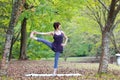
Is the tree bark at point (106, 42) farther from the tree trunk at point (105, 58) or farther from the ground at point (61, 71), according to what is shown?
the ground at point (61, 71)

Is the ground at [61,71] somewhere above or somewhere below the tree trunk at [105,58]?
below

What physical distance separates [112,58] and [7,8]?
2327 centimetres

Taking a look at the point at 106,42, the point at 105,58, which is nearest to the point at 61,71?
the point at 105,58

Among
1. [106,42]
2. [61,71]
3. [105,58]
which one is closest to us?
[105,58]

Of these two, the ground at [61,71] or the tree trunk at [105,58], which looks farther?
the tree trunk at [105,58]

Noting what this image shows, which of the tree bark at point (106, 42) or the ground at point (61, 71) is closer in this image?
the ground at point (61, 71)

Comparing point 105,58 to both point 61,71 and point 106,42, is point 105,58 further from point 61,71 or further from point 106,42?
point 61,71

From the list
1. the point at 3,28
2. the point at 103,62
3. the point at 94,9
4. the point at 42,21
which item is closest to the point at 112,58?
the point at 94,9

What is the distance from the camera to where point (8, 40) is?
32.8ft

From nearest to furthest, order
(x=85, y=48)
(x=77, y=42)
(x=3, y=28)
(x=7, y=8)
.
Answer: (x=7, y=8) → (x=3, y=28) → (x=77, y=42) → (x=85, y=48)

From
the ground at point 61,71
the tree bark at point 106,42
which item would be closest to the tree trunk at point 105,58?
the tree bark at point 106,42

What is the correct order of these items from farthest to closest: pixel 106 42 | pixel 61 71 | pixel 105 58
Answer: pixel 61 71, pixel 106 42, pixel 105 58

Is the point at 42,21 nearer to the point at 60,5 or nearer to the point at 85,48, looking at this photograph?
the point at 60,5

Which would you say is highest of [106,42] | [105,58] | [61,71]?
[106,42]
